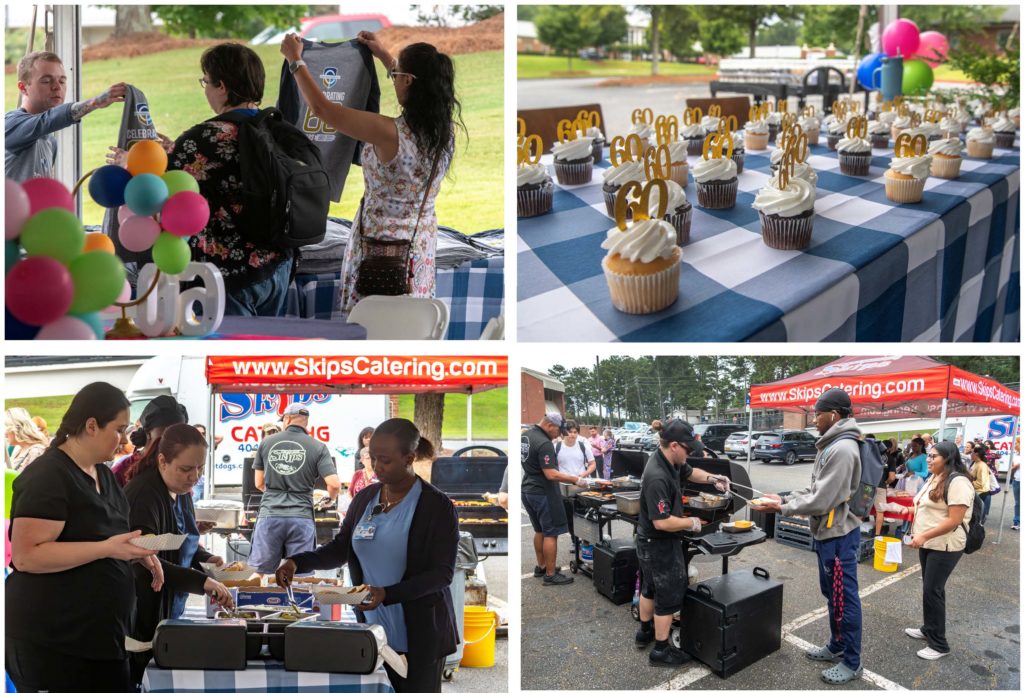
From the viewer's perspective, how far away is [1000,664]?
7.43ft

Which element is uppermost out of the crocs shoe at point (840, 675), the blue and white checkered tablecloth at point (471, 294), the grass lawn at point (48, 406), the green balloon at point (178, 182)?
the green balloon at point (178, 182)

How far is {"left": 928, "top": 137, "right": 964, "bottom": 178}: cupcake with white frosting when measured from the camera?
8.48ft

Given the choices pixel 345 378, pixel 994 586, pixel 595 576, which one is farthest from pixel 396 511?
pixel 994 586

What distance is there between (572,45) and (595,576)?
1808mm

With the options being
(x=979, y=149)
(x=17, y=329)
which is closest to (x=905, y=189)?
(x=979, y=149)

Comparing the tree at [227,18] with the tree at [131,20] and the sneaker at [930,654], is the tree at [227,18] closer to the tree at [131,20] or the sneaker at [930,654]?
the tree at [131,20]

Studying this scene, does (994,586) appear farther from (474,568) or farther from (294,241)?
(294,241)

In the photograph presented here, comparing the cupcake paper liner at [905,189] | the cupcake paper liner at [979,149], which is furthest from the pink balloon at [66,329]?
the cupcake paper liner at [979,149]

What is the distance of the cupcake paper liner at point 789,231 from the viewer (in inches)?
74.4

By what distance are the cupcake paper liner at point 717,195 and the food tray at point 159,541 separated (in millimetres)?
1656

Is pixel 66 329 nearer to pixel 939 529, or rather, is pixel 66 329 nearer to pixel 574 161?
pixel 574 161

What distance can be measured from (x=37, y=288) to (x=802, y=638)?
2.37 meters

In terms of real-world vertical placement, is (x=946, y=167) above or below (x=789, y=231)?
above

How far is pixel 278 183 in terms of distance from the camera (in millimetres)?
1803
